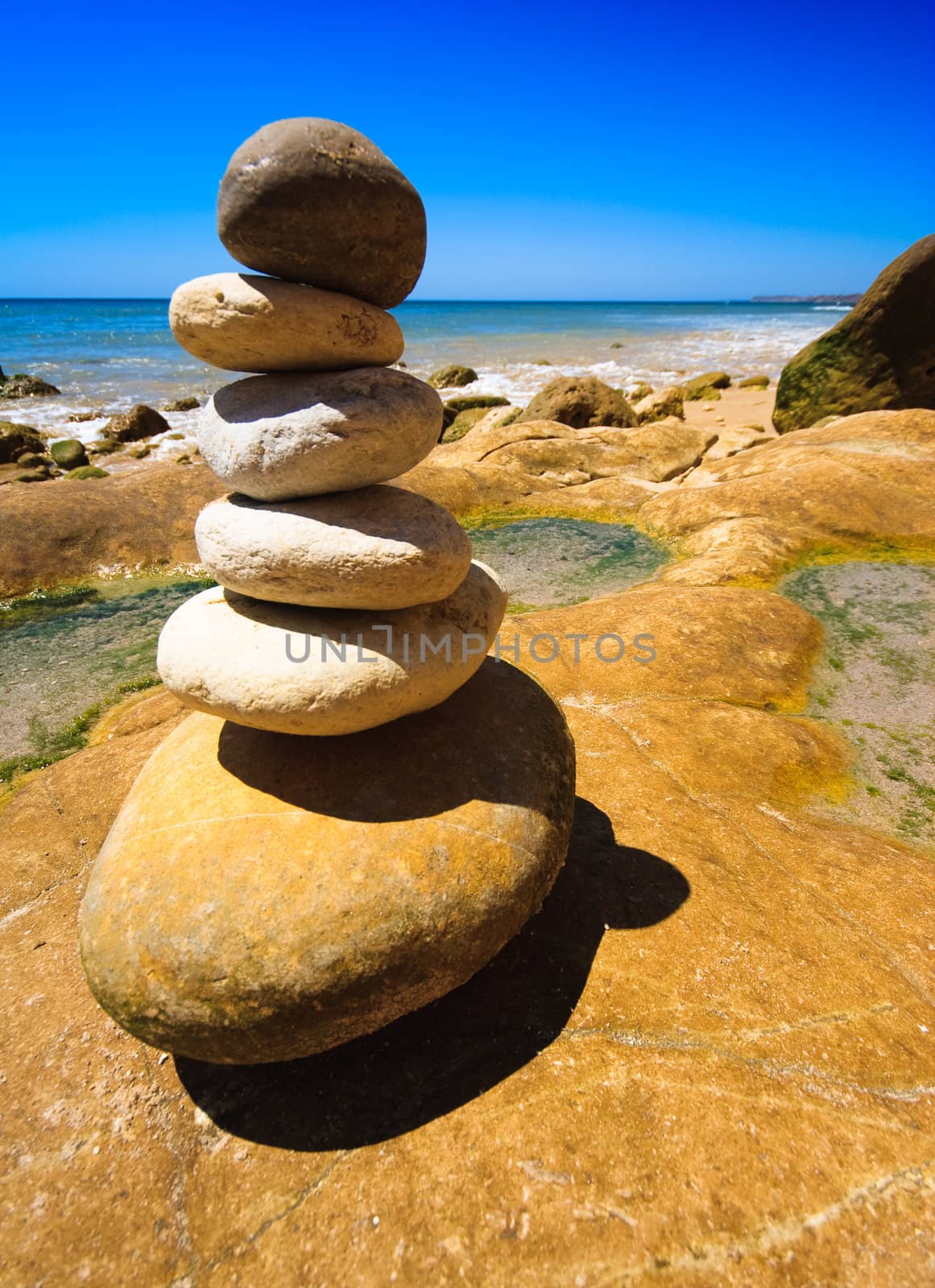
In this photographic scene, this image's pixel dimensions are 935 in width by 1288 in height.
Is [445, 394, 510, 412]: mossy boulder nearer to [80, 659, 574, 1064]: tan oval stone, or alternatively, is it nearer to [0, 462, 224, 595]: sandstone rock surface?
→ [0, 462, 224, 595]: sandstone rock surface

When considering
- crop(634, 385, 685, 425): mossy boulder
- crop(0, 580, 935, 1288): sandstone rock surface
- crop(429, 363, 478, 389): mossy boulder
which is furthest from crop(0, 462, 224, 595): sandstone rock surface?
crop(429, 363, 478, 389): mossy boulder

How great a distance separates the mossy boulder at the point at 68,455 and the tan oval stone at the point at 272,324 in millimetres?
17035

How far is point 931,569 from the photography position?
8.69 m

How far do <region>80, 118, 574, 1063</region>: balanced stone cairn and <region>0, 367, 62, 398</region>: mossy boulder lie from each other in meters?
32.1

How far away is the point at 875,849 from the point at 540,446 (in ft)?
35.3

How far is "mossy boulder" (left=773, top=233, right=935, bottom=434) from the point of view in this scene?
13195mm

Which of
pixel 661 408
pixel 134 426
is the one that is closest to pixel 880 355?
pixel 661 408

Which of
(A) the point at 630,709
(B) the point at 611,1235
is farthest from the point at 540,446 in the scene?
(B) the point at 611,1235

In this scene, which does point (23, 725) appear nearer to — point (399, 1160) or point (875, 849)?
point (399, 1160)

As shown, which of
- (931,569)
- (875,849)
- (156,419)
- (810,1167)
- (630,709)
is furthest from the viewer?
(156,419)

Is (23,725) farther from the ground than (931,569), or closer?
closer

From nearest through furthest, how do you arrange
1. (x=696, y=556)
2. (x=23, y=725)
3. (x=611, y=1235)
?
(x=611, y=1235), (x=23, y=725), (x=696, y=556)

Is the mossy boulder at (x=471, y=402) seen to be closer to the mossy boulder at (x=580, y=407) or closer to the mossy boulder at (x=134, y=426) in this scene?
the mossy boulder at (x=580, y=407)

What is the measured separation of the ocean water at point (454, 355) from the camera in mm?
29344
